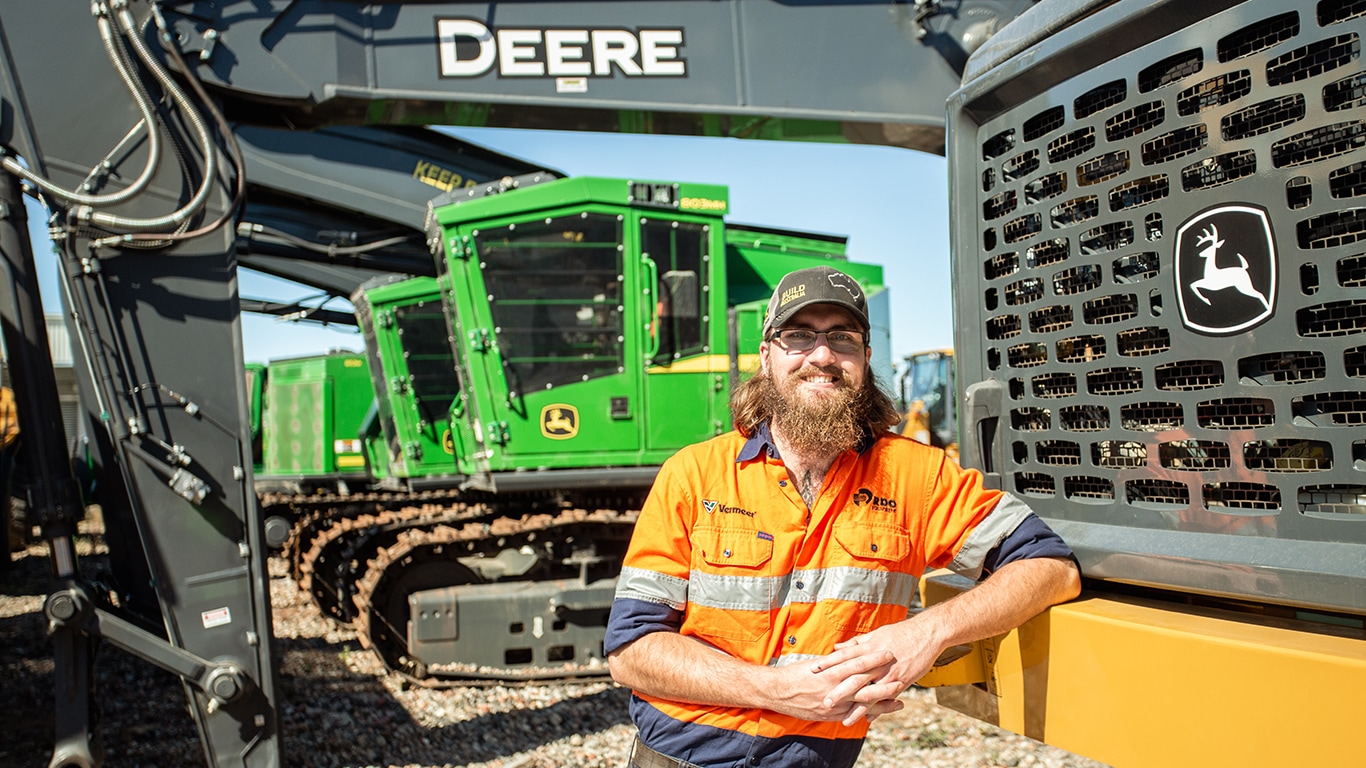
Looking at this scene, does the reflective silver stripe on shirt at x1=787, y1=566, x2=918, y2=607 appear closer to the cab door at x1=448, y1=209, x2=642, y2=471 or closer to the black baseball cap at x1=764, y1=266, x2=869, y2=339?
the black baseball cap at x1=764, y1=266, x2=869, y2=339

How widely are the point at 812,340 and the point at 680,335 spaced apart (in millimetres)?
3969

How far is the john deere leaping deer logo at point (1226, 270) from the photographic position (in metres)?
1.79

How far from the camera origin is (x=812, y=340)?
8.05 ft

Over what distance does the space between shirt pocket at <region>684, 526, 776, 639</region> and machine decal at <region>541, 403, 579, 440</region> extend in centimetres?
416

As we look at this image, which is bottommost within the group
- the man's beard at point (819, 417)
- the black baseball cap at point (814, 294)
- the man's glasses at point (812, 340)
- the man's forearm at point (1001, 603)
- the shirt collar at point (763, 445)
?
the man's forearm at point (1001, 603)

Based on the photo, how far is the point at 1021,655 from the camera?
2174 millimetres

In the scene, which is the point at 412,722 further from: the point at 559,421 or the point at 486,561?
the point at 559,421

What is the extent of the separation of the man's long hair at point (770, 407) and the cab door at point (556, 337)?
3.77 meters

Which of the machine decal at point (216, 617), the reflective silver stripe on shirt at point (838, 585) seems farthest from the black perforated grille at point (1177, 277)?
the machine decal at point (216, 617)

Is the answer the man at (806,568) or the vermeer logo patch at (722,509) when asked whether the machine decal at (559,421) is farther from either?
the vermeer logo patch at (722,509)

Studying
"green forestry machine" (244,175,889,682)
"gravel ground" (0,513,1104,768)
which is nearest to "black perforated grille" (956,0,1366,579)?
"gravel ground" (0,513,1104,768)

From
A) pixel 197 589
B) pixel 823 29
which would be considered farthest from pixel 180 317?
pixel 823 29

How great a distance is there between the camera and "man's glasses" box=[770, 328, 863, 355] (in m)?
2.45

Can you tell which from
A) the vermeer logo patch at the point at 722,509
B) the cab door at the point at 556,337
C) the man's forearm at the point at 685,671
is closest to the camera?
the man's forearm at the point at 685,671
